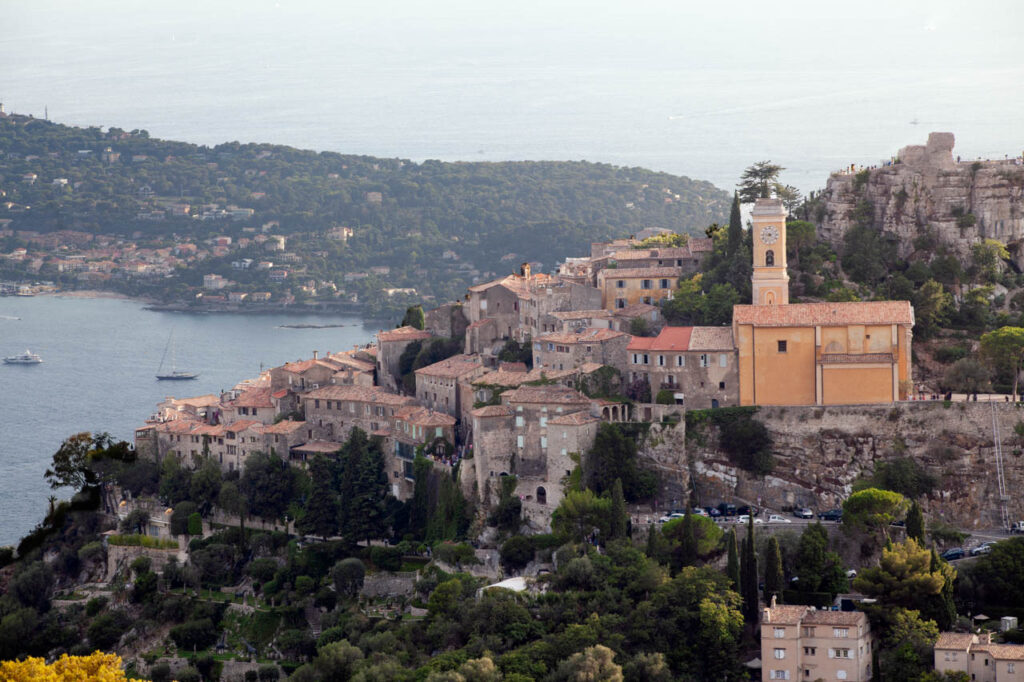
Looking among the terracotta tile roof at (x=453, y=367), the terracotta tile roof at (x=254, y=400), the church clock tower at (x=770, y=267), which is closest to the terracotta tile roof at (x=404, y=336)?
the terracotta tile roof at (x=453, y=367)

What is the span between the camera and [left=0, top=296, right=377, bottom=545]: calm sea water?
10069 centimetres

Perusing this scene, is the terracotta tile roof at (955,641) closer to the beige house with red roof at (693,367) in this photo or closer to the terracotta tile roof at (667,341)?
the beige house with red roof at (693,367)

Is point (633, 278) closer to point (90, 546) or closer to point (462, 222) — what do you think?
point (90, 546)

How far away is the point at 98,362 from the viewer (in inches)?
5059

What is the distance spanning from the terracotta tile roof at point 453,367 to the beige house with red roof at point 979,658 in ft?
80.2

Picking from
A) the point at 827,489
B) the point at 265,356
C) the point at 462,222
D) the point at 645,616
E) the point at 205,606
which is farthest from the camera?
→ the point at 462,222

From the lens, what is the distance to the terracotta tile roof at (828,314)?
6444 centimetres

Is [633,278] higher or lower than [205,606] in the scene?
higher

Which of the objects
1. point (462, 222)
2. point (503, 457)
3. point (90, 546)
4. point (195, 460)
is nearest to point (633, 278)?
point (503, 457)

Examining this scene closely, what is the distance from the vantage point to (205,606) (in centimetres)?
6944

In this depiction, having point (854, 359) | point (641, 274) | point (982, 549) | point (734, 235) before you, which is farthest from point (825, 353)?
point (641, 274)

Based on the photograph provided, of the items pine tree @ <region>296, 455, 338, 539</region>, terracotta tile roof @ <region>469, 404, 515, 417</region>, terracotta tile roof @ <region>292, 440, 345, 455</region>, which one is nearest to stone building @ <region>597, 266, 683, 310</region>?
terracotta tile roof @ <region>469, 404, 515, 417</region>

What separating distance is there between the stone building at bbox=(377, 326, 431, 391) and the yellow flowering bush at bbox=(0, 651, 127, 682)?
29849 mm

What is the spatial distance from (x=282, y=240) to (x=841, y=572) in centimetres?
11594
